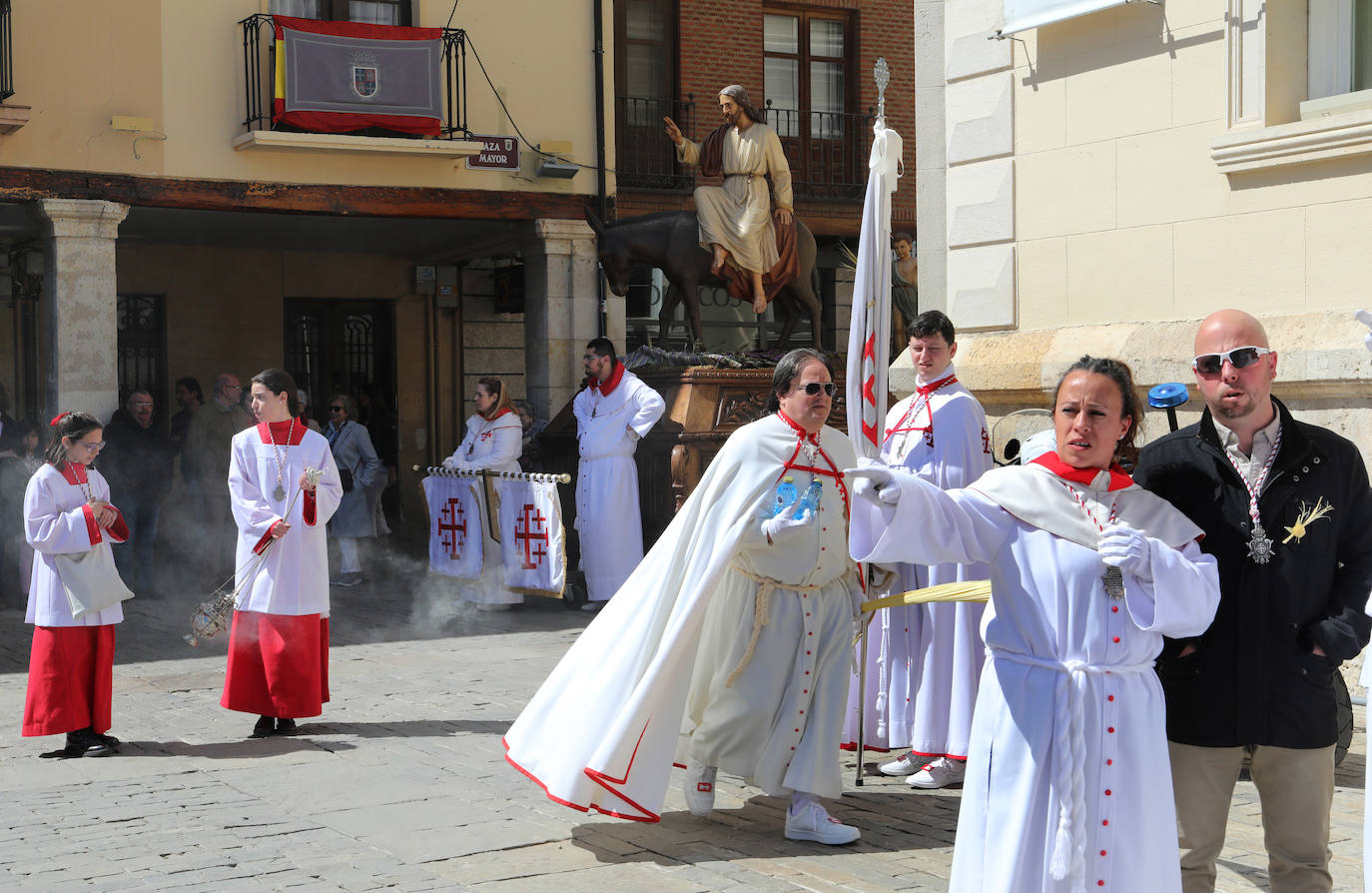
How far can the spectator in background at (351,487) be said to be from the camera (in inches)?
568

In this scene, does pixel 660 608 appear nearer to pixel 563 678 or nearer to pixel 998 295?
pixel 563 678

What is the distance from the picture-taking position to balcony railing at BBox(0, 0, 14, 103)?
14.0 metres

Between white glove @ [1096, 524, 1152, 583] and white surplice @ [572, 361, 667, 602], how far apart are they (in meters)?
8.86

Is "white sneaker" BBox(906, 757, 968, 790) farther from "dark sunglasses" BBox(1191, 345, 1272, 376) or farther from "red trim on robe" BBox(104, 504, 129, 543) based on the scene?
"red trim on robe" BBox(104, 504, 129, 543)

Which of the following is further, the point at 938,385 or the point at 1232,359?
the point at 938,385

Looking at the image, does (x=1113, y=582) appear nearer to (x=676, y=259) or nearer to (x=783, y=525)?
(x=783, y=525)

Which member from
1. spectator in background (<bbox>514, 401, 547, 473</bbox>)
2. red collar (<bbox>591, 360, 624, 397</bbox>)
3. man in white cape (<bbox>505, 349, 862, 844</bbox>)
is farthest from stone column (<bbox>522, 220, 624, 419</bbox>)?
man in white cape (<bbox>505, 349, 862, 844</bbox>)

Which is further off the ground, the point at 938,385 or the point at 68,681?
the point at 938,385

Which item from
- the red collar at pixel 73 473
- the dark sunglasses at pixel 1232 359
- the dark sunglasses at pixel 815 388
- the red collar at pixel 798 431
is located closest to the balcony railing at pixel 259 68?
the red collar at pixel 73 473

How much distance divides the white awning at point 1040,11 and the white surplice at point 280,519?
4589 mm

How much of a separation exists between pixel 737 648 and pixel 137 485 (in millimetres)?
8909

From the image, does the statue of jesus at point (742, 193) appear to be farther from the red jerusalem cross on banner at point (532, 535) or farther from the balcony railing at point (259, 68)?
the balcony railing at point (259, 68)

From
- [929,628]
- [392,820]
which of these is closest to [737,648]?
[929,628]

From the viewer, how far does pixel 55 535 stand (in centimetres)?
751
